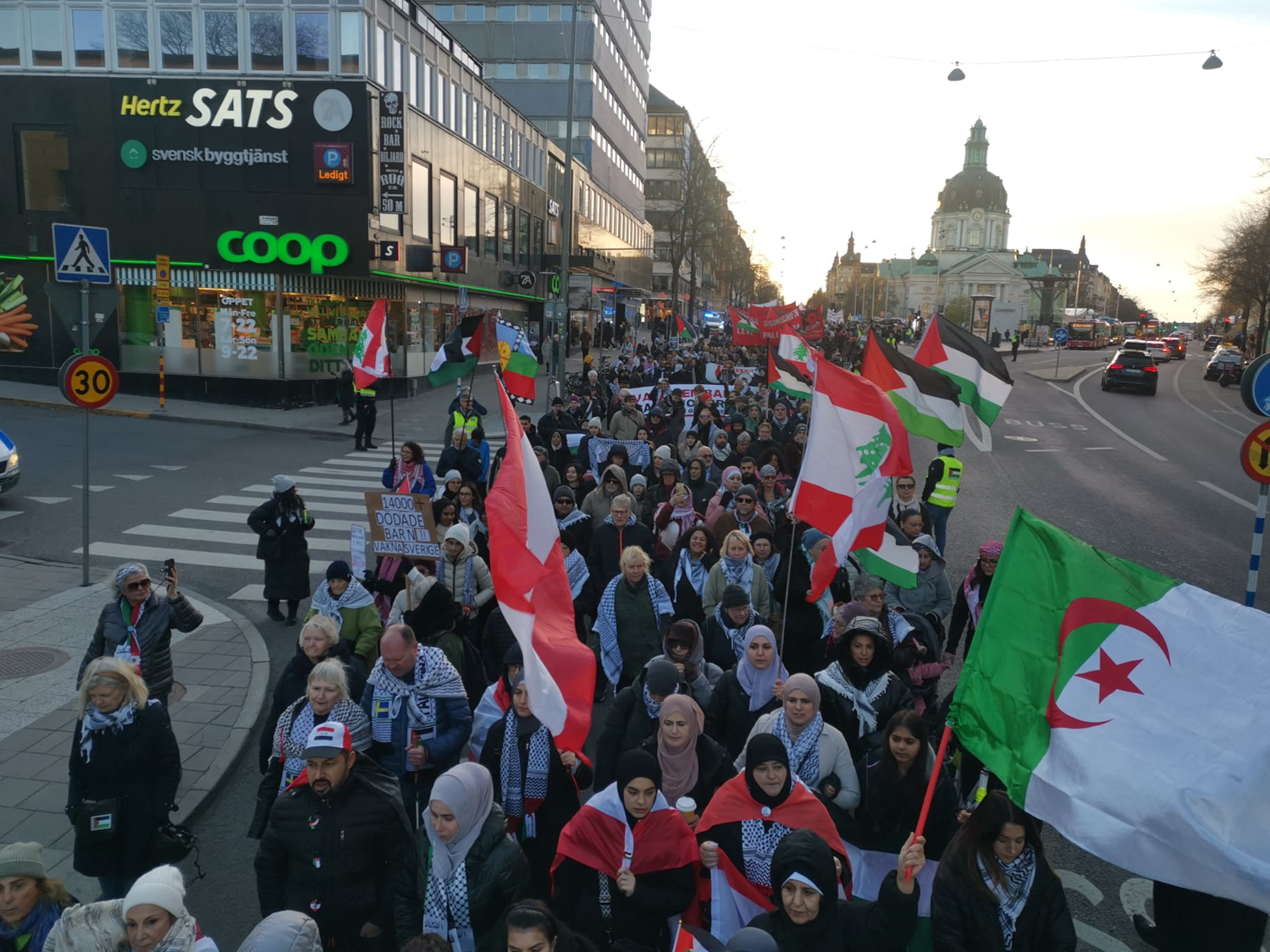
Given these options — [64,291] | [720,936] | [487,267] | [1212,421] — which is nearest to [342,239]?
[487,267]

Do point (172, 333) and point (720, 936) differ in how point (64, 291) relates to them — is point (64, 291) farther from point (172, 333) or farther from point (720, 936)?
point (172, 333)

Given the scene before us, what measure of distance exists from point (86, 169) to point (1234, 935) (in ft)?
98.9

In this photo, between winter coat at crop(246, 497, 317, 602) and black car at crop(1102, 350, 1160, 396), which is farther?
black car at crop(1102, 350, 1160, 396)

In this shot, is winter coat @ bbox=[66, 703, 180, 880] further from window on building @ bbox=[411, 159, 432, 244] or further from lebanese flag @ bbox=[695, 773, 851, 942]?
window on building @ bbox=[411, 159, 432, 244]

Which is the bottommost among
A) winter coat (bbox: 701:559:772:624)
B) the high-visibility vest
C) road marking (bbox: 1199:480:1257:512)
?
road marking (bbox: 1199:480:1257:512)

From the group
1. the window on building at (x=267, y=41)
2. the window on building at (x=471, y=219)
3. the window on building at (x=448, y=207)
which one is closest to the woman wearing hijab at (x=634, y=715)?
the window on building at (x=267, y=41)

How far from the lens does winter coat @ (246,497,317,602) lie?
9.19m

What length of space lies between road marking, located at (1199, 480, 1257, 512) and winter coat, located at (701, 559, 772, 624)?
14129mm

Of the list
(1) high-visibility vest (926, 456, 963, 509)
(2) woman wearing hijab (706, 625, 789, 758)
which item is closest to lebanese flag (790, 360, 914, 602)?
(2) woman wearing hijab (706, 625, 789, 758)

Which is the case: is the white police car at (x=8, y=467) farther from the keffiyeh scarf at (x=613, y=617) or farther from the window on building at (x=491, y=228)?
the window on building at (x=491, y=228)

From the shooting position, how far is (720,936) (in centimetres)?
411

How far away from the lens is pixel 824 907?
11.3 ft

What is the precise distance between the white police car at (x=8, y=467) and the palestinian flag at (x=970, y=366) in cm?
1252

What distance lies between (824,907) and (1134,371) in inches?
1742
